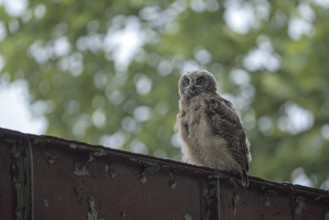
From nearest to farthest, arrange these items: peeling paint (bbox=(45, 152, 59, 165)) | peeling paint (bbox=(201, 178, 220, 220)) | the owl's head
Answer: peeling paint (bbox=(45, 152, 59, 165))
peeling paint (bbox=(201, 178, 220, 220))
the owl's head

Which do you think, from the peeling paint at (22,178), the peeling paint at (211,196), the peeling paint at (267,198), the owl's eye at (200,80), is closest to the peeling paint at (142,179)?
the peeling paint at (211,196)

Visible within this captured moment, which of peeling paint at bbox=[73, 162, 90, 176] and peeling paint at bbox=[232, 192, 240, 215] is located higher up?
peeling paint at bbox=[232, 192, 240, 215]

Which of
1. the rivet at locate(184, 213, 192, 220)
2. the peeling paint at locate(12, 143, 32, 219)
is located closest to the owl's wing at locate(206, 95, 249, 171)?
the rivet at locate(184, 213, 192, 220)

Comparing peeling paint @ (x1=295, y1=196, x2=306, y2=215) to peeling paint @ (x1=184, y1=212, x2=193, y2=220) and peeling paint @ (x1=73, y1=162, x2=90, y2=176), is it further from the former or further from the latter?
peeling paint @ (x1=73, y1=162, x2=90, y2=176)

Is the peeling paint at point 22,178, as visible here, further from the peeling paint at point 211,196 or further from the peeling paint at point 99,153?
the peeling paint at point 211,196

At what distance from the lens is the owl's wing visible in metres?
6.84

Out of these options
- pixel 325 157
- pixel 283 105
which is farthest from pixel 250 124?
pixel 325 157

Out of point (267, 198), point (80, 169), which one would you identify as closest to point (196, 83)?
point (267, 198)

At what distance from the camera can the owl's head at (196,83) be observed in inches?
300

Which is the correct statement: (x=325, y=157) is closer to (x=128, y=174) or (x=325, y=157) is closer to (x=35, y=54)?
(x=35, y=54)

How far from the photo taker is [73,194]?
4109mm

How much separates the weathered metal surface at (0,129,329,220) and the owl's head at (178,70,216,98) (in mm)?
2568

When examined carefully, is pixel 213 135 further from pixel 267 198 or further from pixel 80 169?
pixel 80 169

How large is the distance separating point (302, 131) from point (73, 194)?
12.1 metres
